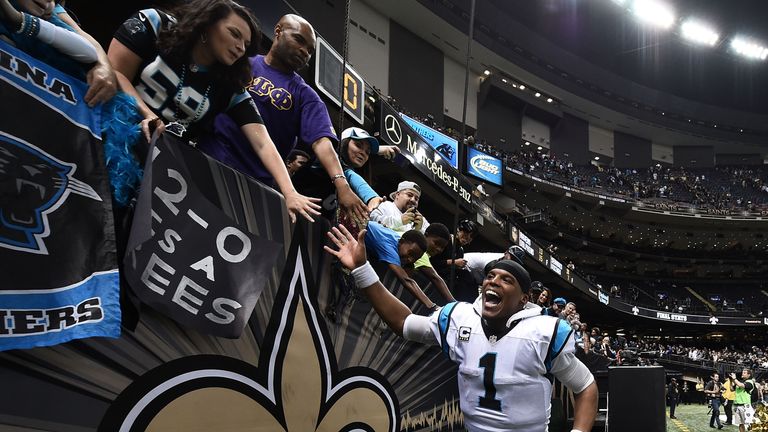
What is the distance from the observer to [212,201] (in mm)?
1759

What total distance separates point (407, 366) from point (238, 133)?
62.5 inches

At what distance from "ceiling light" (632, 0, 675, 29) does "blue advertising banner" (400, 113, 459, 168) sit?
23891 mm

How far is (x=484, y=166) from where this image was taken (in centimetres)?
2736

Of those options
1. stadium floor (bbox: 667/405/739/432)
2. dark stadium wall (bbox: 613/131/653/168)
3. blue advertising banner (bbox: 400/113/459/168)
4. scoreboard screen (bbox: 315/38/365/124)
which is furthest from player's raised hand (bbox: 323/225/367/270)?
dark stadium wall (bbox: 613/131/653/168)

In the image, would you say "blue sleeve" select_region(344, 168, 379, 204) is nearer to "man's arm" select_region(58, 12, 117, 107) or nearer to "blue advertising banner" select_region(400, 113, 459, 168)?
"man's arm" select_region(58, 12, 117, 107)

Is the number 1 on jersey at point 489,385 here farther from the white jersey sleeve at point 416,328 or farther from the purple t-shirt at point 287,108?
the purple t-shirt at point 287,108

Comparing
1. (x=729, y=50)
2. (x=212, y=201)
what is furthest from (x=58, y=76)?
(x=729, y=50)

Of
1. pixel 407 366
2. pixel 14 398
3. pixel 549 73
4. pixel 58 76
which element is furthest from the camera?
pixel 549 73

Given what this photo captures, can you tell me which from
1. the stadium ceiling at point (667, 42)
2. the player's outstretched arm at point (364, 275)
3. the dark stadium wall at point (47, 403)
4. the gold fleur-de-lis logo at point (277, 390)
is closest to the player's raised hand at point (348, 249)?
the player's outstretched arm at point (364, 275)

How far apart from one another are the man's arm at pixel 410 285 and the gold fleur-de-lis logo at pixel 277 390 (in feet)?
2.11

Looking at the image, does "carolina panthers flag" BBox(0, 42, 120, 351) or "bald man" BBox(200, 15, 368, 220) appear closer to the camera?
"carolina panthers flag" BBox(0, 42, 120, 351)

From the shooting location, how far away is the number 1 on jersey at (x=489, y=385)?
8.88 ft

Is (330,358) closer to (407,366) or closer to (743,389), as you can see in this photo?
(407,366)

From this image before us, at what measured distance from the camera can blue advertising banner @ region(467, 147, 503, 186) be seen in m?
26.6
